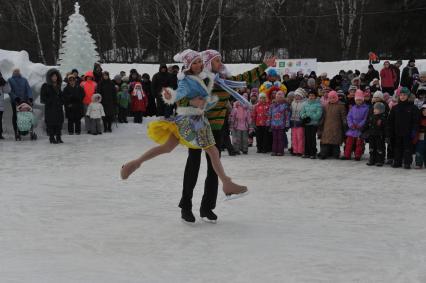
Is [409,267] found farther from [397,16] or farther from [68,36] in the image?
[397,16]

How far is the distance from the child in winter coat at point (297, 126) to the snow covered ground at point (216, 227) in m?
1.62

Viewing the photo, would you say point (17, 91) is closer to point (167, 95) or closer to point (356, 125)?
point (356, 125)

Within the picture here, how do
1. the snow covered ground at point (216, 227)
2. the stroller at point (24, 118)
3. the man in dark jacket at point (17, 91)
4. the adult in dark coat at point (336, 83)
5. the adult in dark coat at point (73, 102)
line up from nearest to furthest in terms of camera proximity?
the snow covered ground at point (216, 227) < the stroller at point (24, 118) < the man in dark jacket at point (17, 91) < the adult in dark coat at point (73, 102) < the adult in dark coat at point (336, 83)

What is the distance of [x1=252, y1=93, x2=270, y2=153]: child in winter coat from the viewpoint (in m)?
11.7

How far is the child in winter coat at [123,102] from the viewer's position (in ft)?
52.7

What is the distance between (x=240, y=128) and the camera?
11625 mm

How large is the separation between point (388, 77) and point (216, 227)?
474 inches

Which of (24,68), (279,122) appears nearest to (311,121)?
(279,122)

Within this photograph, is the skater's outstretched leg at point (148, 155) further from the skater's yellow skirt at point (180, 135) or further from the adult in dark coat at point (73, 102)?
the adult in dark coat at point (73, 102)

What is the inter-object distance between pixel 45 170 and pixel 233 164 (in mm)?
2944

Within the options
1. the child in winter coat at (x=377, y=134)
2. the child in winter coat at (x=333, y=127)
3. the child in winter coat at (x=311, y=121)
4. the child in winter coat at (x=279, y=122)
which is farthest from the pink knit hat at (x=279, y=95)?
the child in winter coat at (x=377, y=134)

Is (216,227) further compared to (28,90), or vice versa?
(28,90)

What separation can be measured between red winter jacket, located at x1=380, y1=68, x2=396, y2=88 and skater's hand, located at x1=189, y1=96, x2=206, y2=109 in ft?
39.1

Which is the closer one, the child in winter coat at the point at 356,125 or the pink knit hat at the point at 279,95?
the child in winter coat at the point at 356,125
